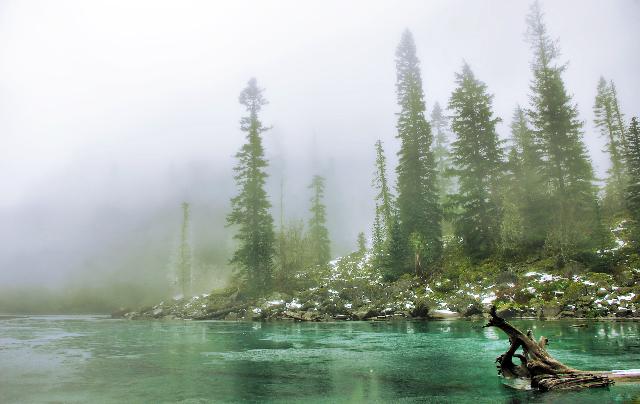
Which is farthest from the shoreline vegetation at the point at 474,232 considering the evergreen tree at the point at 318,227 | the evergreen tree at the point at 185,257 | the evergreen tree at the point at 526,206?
the evergreen tree at the point at 185,257

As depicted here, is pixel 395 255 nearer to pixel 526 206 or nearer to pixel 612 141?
pixel 526 206

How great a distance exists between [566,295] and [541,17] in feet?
97.1

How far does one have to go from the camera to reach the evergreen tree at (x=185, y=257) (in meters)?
67.1

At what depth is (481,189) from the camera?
3803cm

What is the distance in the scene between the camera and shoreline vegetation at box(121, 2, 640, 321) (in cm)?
2989

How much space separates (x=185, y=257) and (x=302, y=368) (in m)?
59.0

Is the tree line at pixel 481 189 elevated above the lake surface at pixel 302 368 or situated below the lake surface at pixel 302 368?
above

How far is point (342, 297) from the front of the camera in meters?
38.2

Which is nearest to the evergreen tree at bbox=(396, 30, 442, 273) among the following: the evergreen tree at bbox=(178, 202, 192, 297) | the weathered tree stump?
the weathered tree stump

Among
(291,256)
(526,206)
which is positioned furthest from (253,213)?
(526,206)

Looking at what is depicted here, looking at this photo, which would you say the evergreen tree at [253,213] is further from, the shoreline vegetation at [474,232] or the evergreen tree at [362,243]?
the evergreen tree at [362,243]

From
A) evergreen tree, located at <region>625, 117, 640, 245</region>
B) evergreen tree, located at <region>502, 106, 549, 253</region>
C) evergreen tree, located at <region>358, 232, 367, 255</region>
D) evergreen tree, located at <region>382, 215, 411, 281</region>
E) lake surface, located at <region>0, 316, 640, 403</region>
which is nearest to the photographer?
lake surface, located at <region>0, 316, 640, 403</region>

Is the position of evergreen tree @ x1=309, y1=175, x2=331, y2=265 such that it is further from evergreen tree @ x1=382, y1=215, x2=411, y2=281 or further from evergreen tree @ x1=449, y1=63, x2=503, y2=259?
evergreen tree @ x1=449, y1=63, x2=503, y2=259

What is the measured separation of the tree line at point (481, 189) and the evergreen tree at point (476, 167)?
94 millimetres
